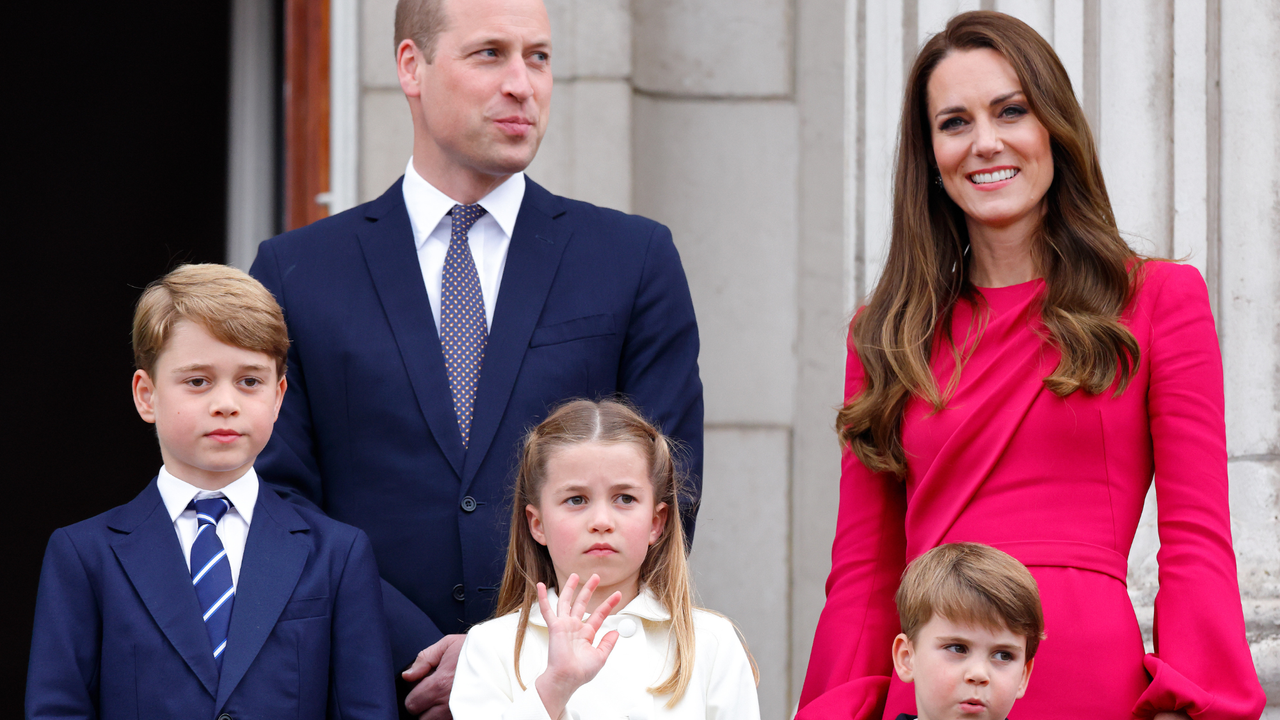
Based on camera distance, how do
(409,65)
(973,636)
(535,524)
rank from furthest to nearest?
(409,65), (535,524), (973,636)

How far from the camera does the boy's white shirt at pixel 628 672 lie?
2043 mm

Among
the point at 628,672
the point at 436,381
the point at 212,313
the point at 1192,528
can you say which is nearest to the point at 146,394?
the point at 212,313

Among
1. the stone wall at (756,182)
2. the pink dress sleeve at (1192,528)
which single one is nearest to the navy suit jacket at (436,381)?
the pink dress sleeve at (1192,528)

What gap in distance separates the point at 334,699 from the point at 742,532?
8.50 feet

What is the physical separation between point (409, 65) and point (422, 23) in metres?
0.10

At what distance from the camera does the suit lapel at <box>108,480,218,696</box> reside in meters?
2.01

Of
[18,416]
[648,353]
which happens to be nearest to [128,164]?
[18,416]

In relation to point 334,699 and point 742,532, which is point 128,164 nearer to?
point 742,532

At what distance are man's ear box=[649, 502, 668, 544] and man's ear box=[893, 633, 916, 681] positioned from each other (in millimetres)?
454

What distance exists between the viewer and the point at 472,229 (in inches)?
103

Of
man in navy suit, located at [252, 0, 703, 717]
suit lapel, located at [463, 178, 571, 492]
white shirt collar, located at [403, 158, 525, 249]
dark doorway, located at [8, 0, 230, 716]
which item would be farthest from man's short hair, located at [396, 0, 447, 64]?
dark doorway, located at [8, 0, 230, 716]

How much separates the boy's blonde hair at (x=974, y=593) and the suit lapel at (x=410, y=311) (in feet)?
A: 2.92

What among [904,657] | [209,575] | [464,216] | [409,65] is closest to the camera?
[904,657]

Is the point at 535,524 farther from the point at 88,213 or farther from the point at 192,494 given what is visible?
the point at 88,213
